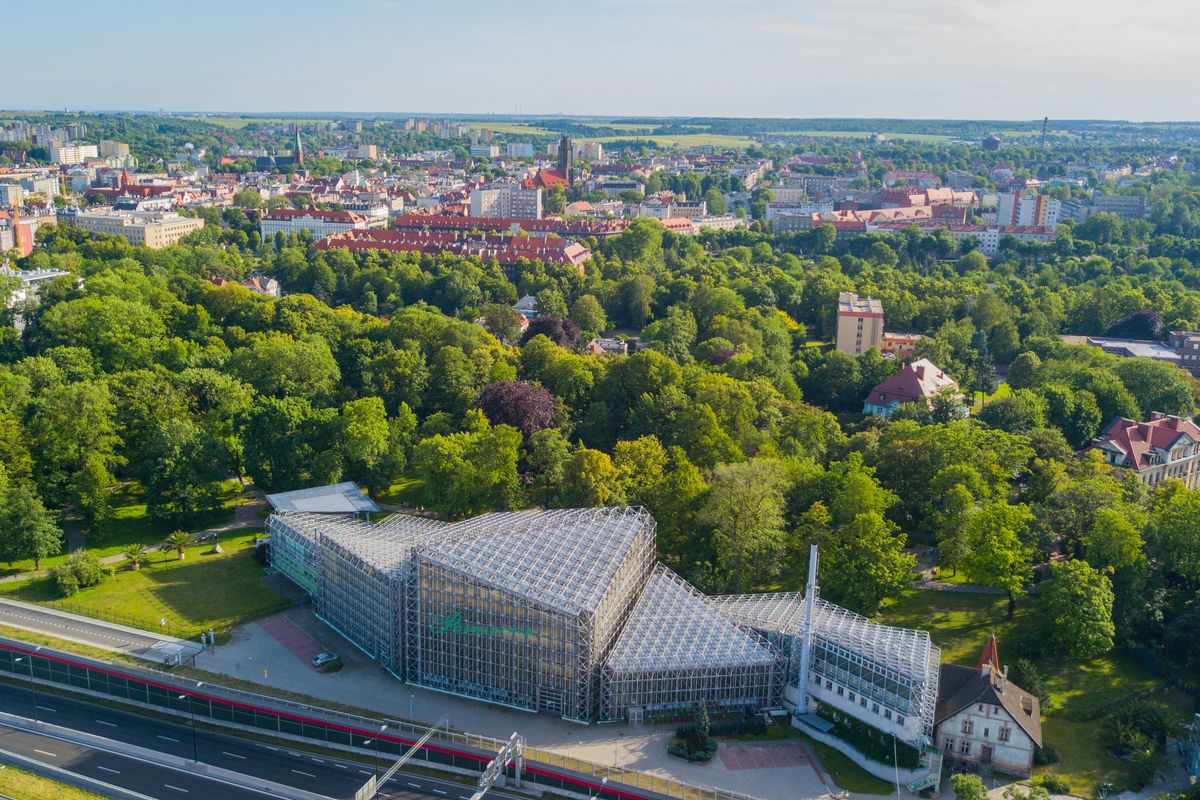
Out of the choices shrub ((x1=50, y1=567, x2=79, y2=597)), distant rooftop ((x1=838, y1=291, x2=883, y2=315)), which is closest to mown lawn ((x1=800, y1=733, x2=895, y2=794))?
shrub ((x1=50, y1=567, x2=79, y2=597))

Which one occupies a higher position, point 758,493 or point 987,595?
point 758,493

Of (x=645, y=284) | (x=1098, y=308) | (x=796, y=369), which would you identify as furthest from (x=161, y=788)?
(x=1098, y=308)

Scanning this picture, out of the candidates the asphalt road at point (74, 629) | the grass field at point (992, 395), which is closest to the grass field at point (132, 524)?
the asphalt road at point (74, 629)

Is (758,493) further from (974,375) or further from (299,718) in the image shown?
(974,375)

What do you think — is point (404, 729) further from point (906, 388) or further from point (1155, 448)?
point (1155, 448)

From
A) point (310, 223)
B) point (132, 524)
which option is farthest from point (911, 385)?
point (310, 223)

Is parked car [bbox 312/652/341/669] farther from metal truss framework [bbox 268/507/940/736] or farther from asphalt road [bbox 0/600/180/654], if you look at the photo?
asphalt road [bbox 0/600/180/654]
